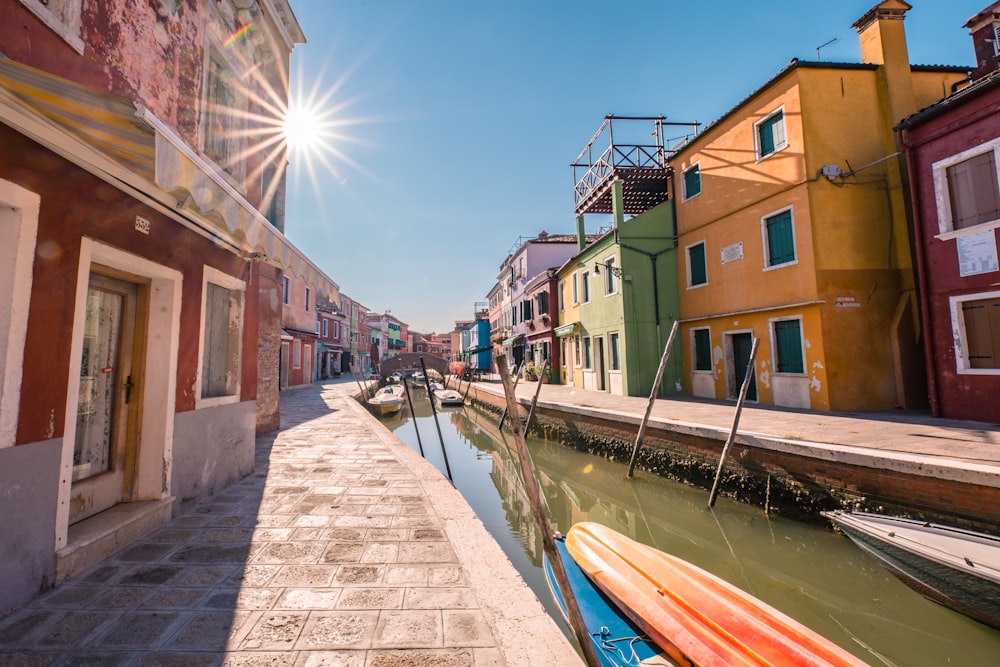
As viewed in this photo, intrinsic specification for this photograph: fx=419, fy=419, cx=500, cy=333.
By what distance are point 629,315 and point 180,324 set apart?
13903 mm

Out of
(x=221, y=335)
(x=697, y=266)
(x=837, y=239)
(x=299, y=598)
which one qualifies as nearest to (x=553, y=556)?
(x=299, y=598)

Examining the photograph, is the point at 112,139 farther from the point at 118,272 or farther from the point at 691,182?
the point at 691,182

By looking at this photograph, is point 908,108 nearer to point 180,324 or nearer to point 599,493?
point 599,493

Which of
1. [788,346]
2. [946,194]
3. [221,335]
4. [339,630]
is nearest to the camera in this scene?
[339,630]

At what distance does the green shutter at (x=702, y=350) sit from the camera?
13969mm

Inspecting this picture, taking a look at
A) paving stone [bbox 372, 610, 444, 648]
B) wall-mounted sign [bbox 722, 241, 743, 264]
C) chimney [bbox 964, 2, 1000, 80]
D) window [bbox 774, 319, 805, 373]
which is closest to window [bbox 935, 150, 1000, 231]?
chimney [bbox 964, 2, 1000, 80]

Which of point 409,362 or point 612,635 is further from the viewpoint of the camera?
point 409,362

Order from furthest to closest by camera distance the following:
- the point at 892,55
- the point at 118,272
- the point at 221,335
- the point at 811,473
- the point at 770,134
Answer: the point at 770,134, the point at 892,55, the point at 811,473, the point at 221,335, the point at 118,272

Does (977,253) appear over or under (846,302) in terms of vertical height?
over

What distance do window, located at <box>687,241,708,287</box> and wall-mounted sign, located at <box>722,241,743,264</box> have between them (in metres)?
0.91

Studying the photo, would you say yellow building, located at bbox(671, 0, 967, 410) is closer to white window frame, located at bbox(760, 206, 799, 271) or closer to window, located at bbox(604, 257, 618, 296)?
white window frame, located at bbox(760, 206, 799, 271)

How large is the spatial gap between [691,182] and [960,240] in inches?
305

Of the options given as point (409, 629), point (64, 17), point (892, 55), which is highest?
point (892, 55)

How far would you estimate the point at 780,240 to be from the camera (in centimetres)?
1153
